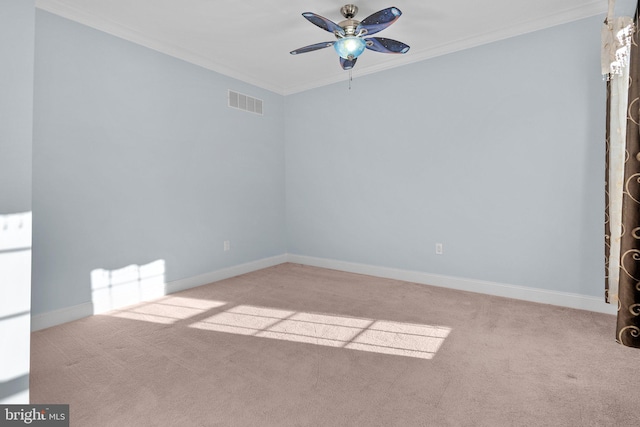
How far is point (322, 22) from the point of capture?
8.07ft

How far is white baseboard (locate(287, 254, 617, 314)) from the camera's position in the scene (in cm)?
290

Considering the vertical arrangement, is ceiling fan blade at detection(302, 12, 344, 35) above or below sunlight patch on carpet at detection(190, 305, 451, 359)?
above

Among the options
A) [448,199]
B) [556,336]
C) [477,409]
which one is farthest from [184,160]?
[556,336]

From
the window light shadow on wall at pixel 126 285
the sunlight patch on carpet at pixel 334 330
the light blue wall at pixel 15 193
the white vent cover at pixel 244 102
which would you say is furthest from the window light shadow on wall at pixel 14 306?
the white vent cover at pixel 244 102

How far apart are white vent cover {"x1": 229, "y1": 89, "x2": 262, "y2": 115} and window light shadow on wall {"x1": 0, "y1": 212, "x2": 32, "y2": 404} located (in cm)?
318

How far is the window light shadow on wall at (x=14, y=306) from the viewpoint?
1324mm

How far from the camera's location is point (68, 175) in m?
2.76

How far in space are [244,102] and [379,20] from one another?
95.8 inches

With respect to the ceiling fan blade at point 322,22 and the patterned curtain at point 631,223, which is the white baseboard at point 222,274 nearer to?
the ceiling fan blade at point 322,22

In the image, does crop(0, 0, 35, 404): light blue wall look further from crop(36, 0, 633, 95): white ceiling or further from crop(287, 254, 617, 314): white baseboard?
crop(287, 254, 617, 314): white baseboard

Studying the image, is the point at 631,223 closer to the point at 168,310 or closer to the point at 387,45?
the point at 387,45

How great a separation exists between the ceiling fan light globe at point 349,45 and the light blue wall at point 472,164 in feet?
4.30

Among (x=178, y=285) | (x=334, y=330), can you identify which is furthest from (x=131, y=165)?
(x=334, y=330)

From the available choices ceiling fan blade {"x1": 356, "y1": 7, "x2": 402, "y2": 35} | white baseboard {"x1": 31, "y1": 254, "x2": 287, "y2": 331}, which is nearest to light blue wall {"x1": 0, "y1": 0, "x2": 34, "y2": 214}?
white baseboard {"x1": 31, "y1": 254, "x2": 287, "y2": 331}
